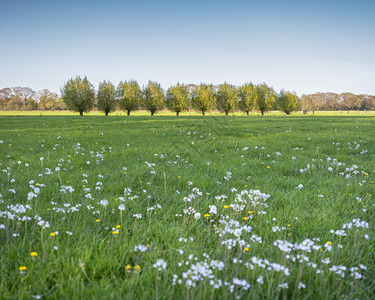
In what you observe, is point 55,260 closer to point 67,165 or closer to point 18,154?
point 67,165

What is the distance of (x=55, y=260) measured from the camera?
83.4 inches

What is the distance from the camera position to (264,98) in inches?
3196

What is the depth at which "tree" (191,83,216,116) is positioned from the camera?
2960 inches

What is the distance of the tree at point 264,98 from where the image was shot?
263 feet

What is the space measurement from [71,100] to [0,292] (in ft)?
223

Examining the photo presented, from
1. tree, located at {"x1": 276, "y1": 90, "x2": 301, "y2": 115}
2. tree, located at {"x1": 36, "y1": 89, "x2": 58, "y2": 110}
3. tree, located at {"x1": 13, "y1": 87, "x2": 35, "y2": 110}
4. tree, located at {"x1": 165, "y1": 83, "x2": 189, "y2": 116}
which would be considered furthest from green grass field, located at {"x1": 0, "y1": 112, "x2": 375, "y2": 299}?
tree, located at {"x1": 13, "y1": 87, "x2": 35, "y2": 110}

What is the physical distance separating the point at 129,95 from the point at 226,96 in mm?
33750

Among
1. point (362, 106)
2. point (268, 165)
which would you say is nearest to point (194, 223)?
point (268, 165)

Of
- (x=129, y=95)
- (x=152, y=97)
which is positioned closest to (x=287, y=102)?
(x=152, y=97)

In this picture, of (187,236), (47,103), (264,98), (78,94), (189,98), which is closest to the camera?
(187,236)

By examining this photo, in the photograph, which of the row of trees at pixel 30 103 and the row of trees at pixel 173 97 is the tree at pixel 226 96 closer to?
the row of trees at pixel 173 97

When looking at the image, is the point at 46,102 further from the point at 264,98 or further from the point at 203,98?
the point at 264,98

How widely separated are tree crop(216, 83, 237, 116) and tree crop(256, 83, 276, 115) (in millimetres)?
9108

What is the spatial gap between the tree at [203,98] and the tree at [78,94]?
33.1 meters
